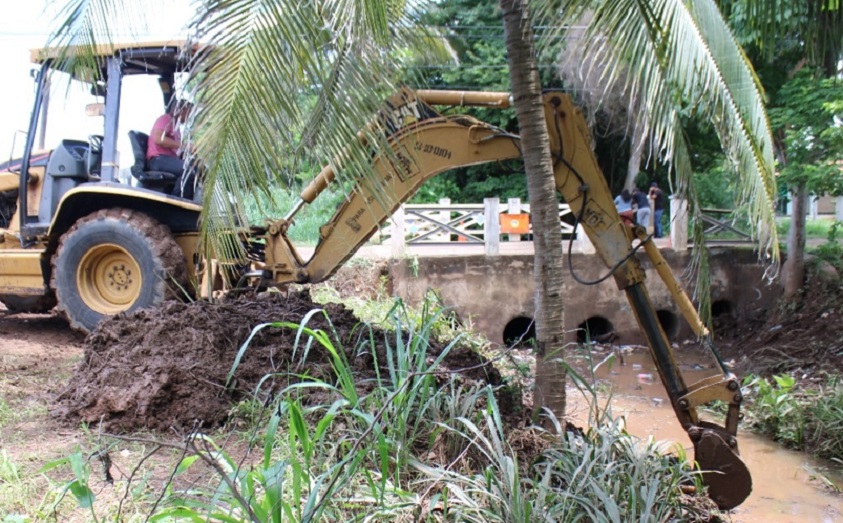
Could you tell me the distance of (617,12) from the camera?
4129 mm

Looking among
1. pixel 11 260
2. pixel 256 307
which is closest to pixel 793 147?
pixel 256 307

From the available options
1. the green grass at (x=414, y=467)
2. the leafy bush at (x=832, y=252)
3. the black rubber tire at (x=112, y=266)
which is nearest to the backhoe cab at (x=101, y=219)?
the black rubber tire at (x=112, y=266)

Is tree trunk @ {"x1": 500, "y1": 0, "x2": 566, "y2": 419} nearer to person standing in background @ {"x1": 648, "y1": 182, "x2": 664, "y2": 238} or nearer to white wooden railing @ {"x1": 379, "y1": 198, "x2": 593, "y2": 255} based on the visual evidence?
white wooden railing @ {"x1": 379, "y1": 198, "x2": 593, "y2": 255}

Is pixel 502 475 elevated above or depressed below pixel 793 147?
below

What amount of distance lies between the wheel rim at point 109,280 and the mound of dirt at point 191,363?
6.20 ft

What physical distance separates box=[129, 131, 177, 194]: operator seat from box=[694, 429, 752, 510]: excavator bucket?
18.2 feet

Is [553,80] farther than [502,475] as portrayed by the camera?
Yes

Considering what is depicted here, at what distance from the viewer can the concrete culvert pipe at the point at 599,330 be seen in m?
13.0

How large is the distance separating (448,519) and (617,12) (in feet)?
9.54

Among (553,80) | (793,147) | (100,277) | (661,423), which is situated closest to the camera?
(100,277)

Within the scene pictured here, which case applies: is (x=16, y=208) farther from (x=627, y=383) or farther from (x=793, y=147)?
(x=793, y=147)

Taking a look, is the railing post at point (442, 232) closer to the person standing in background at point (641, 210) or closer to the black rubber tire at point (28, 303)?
the person standing in background at point (641, 210)

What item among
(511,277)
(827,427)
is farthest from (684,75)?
(511,277)

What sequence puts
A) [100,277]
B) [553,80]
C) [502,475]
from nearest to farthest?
1. [502,475]
2. [100,277]
3. [553,80]
